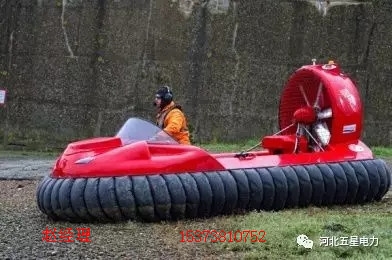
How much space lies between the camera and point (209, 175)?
418 cm

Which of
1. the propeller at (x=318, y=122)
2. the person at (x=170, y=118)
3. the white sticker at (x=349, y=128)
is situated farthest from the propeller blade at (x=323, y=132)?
Result: the person at (x=170, y=118)

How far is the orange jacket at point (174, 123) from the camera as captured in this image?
4.99 meters

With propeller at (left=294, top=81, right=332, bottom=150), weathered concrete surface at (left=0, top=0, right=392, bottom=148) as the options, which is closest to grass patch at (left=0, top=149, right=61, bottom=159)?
weathered concrete surface at (left=0, top=0, right=392, bottom=148)

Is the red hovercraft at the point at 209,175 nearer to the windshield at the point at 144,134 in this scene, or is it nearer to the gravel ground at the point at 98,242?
the windshield at the point at 144,134

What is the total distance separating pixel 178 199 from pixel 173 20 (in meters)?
5.69

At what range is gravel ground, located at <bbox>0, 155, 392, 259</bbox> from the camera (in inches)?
127

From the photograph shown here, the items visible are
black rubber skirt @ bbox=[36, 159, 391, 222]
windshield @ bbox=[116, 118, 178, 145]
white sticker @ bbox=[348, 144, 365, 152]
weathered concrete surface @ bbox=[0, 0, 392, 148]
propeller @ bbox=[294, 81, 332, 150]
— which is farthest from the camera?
weathered concrete surface @ bbox=[0, 0, 392, 148]

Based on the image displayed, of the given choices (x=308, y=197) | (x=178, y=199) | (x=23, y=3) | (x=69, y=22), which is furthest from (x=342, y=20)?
(x=178, y=199)

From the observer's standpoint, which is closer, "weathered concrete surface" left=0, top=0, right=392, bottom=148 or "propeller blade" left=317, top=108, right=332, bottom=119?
"propeller blade" left=317, top=108, right=332, bottom=119

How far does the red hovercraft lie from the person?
0.45 m

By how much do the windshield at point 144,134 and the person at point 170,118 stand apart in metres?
0.41

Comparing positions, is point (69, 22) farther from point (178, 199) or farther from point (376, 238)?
point (376, 238)

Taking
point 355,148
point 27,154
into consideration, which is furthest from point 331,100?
point 27,154

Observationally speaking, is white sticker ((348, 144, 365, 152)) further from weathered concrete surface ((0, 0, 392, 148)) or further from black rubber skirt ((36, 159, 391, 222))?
weathered concrete surface ((0, 0, 392, 148))
